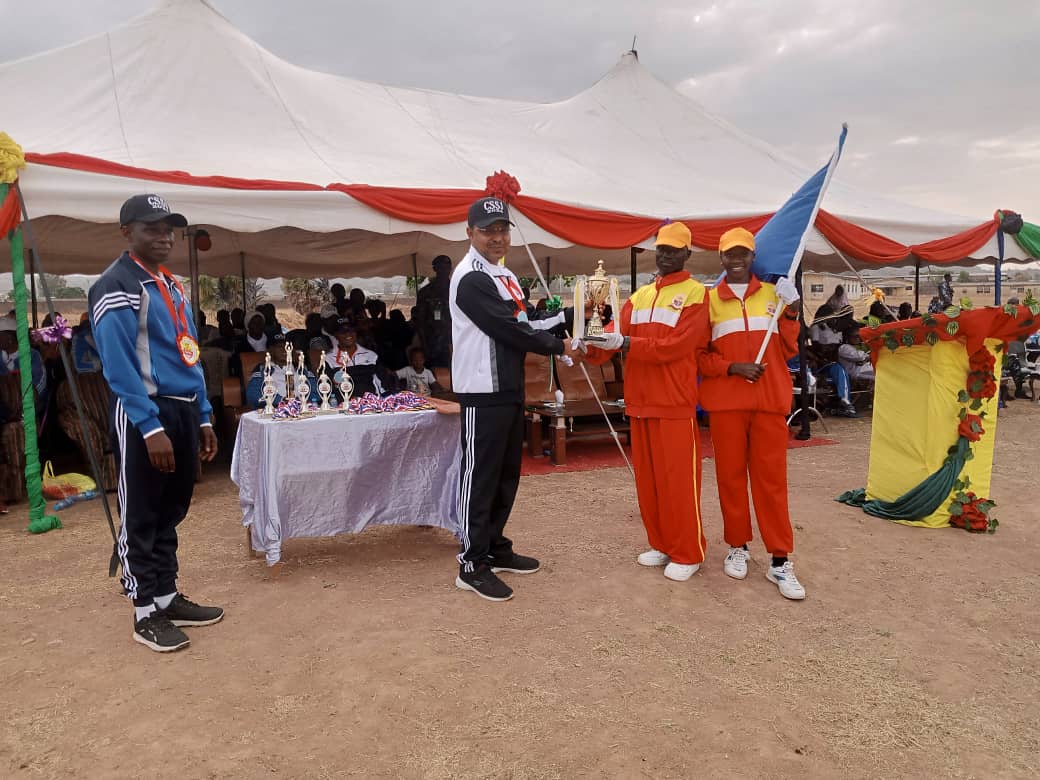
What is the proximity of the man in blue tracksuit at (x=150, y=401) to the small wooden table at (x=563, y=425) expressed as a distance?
13.3 ft

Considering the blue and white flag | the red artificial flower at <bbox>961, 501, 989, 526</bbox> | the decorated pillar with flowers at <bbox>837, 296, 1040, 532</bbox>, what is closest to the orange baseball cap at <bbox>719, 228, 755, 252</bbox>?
the blue and white flag

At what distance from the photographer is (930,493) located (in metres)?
4.81

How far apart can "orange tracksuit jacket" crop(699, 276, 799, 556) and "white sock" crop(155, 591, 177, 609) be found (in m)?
2.66

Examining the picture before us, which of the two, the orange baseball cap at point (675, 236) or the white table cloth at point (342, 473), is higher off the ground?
the orange baseball cap at point (675, 236)

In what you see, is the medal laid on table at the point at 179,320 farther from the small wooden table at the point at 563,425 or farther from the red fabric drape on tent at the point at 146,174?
the small wooden table at the point at 563,425

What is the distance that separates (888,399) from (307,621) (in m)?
4.03

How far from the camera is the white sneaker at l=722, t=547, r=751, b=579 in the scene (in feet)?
12.8

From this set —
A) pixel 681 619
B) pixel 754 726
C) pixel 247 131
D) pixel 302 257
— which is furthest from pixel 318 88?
pixel 754 726

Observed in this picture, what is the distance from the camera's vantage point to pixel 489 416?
11.7 ft

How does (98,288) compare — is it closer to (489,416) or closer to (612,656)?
(489,416)

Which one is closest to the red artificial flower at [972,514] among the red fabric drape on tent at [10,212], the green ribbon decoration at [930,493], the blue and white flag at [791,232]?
the green ribbon decoration at [930,493]

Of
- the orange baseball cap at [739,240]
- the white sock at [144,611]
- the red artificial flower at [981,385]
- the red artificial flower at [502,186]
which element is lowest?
the white sock at [144,611]

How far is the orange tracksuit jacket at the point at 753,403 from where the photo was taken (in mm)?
3689

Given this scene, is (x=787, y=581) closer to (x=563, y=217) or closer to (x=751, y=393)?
(x=751, y=393)
